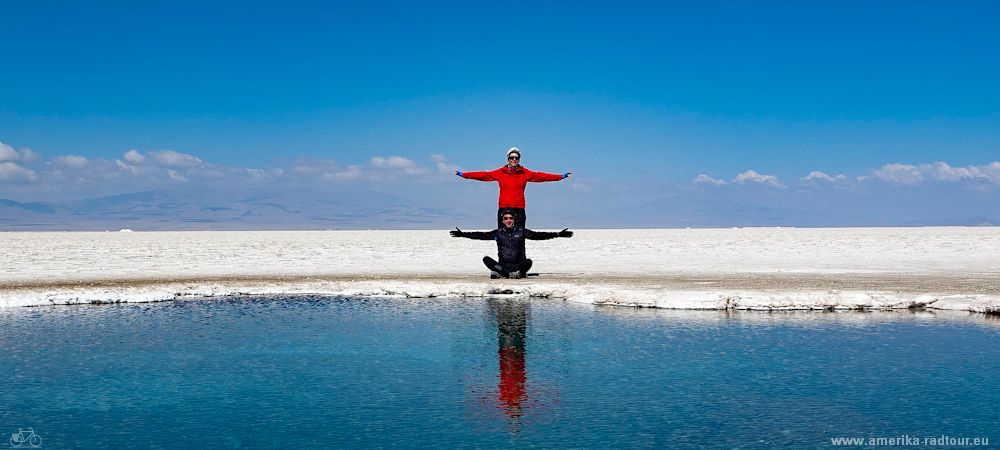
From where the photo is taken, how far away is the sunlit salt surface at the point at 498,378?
6.85 metres

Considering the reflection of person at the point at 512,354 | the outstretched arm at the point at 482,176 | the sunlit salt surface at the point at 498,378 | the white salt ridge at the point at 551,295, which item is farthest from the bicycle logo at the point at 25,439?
the outstretched arm at the point at 482,176

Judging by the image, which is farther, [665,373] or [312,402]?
[665,373]

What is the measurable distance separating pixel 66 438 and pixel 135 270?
55.5 ft

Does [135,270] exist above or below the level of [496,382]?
above

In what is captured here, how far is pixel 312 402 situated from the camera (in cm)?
785

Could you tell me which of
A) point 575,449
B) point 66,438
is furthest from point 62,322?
point 575,449

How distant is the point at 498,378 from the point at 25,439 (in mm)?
4114

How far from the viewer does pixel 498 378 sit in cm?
866

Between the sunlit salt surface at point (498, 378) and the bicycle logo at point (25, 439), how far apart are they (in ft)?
0.31

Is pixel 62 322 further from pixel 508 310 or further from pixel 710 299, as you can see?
pixel 710 299

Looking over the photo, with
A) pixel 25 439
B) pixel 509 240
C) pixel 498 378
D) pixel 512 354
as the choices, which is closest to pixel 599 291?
pixel 509 240

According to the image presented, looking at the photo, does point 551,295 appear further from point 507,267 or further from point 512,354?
point 512,354

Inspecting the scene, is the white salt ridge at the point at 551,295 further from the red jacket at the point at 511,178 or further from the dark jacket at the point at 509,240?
the red jacket at the point at 511,178

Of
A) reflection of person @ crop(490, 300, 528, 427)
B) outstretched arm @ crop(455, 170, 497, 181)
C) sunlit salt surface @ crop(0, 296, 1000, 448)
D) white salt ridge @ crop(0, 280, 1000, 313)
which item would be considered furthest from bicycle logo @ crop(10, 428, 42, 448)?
outstretched arm @ crop(455, 170, 497, 181)
